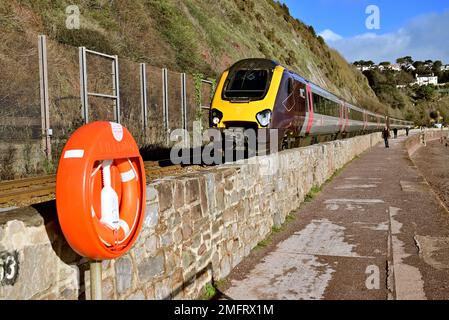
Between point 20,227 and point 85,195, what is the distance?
0.34 meters

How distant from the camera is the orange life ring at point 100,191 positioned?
2.26 metres

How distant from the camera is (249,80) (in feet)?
38.4

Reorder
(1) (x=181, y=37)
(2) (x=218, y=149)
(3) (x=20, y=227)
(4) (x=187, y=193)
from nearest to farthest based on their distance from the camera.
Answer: (3) (x=20, y=227)
(4) (x=187, y=193)
(2) (x=218, y=149)
(1) (x=181, y=37)

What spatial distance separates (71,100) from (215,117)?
4.36 m

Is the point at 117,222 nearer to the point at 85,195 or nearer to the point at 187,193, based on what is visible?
the point at 85,195

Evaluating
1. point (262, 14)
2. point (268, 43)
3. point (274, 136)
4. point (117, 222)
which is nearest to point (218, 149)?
point (274, 136)

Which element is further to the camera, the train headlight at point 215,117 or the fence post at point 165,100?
the fence post at point 165,100

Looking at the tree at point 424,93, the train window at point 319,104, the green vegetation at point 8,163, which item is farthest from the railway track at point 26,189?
the tree at point 424,93

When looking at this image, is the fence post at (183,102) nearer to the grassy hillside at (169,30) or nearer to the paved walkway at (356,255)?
the grassy hillside at (169,30)

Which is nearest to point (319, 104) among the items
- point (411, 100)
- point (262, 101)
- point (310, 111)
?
point (310, 111)

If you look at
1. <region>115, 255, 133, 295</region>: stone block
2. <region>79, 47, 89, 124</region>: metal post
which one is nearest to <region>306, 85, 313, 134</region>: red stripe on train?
<region>79, 47, 89, 124</region>: metal post

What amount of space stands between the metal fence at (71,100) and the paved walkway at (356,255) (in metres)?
6.12

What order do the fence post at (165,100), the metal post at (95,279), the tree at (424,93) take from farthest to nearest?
the tree at (424,93) < the fence post at (165,100) < the metal post at (95,279)

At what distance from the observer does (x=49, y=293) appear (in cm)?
240
